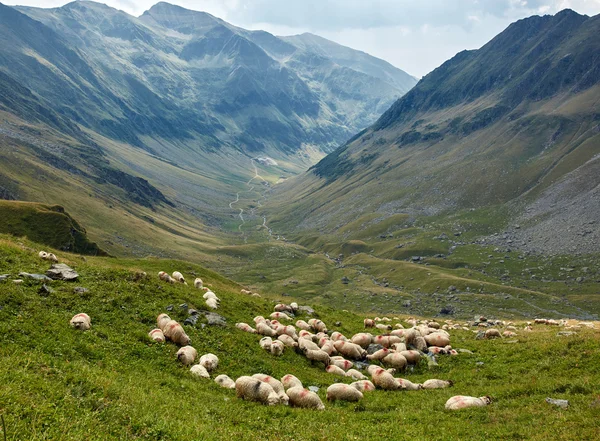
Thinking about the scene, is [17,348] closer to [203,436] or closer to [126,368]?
[126,368]

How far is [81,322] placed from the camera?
71.4 feet

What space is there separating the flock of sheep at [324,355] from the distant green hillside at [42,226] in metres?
49.5

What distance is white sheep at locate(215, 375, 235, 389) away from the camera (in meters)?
21.3

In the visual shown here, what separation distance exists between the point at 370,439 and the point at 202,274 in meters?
54.7

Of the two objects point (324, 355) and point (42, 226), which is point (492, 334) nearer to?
point (324, 355)

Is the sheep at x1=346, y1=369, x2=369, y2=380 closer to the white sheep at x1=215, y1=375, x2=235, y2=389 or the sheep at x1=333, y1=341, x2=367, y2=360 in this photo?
the sheep at x1=333, y1=341, x2=367, y2=360

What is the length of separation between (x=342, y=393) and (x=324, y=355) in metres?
7.27

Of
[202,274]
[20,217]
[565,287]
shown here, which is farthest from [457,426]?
[565,287]

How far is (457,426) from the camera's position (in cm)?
1783

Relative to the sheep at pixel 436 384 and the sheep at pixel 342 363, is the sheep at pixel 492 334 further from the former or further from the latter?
the sheep at pixel 342 363

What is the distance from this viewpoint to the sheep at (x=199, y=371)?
70.7 ft

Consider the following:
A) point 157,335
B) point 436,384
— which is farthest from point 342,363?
point 157,335

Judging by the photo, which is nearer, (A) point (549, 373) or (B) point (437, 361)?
(A) point (549, 373)

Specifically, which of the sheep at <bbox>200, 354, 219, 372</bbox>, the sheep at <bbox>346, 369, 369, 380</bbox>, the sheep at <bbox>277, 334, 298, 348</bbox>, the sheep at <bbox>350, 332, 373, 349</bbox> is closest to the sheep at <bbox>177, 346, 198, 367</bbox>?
the sheep at <bbox>200, 354, 219, 372</bbox>
